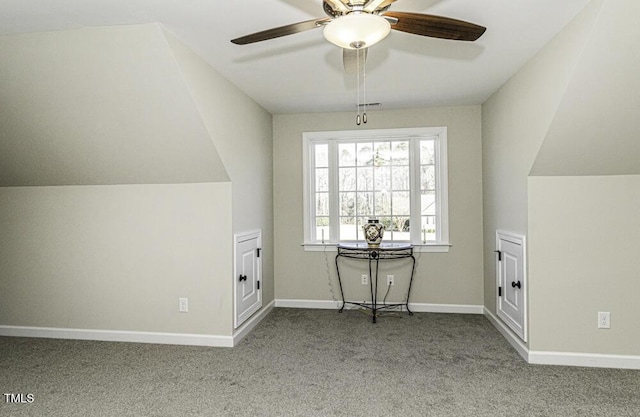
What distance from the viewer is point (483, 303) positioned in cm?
419

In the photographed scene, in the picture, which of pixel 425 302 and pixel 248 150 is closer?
pixel 248 150

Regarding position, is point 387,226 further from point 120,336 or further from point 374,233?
point 120,336

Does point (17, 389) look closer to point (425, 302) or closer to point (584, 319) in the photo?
point (425, 302)

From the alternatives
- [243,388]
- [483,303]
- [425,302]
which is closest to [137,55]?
[243,388]

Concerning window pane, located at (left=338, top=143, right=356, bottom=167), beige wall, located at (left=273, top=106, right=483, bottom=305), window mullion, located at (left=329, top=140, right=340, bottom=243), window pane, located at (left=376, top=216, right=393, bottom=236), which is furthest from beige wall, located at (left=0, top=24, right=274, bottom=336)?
window pane, located at (left=376, top=216, right=393, bottom=236)

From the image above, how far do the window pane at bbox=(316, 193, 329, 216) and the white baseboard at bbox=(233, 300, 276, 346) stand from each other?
117 centimetres

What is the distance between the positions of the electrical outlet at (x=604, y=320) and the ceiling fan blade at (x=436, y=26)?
7.63 feet

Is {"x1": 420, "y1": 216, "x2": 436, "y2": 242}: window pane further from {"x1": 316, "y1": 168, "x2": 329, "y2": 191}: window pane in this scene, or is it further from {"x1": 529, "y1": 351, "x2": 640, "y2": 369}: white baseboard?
{"x1": 529, "y1": 351, "x2": 640, "y2": 369}: white baseboard

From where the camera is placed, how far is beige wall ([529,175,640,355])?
112 inches

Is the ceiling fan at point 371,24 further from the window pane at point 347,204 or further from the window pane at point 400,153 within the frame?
the window pane at point 347,204

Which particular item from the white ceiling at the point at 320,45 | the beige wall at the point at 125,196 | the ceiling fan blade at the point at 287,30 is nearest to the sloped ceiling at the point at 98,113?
the beige wall at the point at 125,196

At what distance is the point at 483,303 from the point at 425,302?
60cm

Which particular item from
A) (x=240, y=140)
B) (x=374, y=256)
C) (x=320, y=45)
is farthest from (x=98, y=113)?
(x=374, y=256)

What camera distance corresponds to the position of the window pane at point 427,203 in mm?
4379
